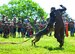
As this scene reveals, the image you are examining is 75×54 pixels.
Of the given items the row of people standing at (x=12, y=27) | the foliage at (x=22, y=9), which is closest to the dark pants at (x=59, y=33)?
the row of people standing at (x=12, y=27)

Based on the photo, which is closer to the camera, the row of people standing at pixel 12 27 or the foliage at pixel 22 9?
the row of people standing at pixel 12 27

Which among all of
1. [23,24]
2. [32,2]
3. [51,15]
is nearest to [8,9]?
[32,2]

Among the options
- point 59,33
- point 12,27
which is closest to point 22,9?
point 12,27

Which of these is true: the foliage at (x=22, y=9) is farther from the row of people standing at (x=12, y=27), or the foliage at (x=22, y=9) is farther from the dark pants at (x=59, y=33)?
the dark pants at (x=59, y=33)

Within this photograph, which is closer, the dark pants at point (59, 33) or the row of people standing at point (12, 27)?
the dark pants at point (59, 33)

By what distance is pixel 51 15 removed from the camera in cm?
1730

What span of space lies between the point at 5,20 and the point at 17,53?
45.3 feet

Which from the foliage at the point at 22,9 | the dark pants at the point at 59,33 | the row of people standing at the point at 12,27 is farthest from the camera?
the foliage at the point at 22,9

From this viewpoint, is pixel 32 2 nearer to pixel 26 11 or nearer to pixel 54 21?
pixel 26 11

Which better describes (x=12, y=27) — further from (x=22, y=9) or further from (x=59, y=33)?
(x=22, y=9)

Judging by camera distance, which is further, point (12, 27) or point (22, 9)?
point (22, 9)

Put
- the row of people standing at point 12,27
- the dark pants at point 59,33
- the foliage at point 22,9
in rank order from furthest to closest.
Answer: the foliage at point 22,9
the row of people standing at point 12,27
the dark pants at point 59,33

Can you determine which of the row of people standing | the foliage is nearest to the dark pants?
the row of people standing

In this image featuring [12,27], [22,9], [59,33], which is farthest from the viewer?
[22,9]
